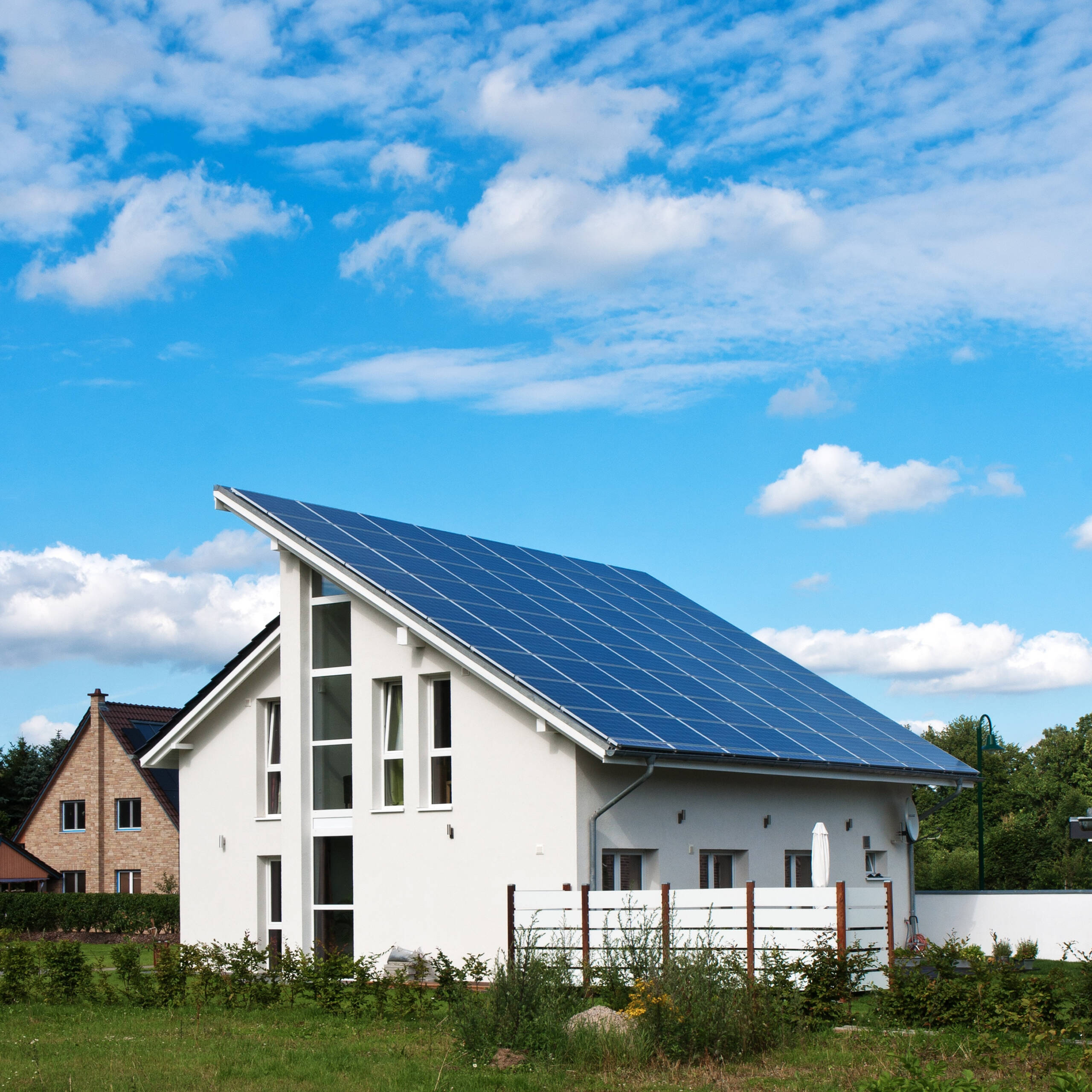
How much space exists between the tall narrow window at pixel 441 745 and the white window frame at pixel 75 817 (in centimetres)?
3407

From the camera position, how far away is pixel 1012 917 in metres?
26.5

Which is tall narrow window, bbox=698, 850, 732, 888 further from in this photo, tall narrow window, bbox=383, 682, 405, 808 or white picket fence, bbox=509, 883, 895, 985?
tall narrow window, bbox=383, 682, 405, 808

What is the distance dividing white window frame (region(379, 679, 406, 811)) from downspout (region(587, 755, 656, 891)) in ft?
11.1

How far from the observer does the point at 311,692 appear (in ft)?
73.1

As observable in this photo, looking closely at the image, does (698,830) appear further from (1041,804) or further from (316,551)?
(1041,804)

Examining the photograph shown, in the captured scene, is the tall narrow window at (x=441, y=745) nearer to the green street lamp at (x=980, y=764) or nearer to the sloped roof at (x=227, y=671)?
the sloped roof at (x=227, y=671)

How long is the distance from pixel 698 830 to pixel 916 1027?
724 centimetres

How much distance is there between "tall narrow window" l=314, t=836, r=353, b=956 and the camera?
21.2m

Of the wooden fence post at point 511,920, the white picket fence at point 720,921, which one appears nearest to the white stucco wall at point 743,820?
the wooden fence post at point 511,920

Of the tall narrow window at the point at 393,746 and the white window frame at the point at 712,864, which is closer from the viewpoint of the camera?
the white window frame at the point at 712,864

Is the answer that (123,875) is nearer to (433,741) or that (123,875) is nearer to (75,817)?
(75,817)

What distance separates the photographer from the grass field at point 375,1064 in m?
11.2

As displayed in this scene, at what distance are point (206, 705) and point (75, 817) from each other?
3053 centimetres

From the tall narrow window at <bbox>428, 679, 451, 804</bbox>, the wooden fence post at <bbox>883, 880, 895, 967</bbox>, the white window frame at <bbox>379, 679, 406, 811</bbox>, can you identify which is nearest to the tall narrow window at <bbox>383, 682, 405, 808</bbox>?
the white window frame at <bbox>379, 679, 406, 811</bbox>
